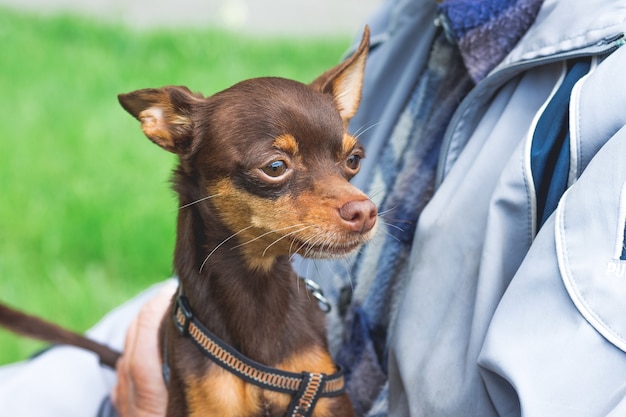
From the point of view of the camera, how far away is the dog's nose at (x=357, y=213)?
1.62 meters

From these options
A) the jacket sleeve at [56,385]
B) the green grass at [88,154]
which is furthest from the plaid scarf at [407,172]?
the green grass at [88,154]

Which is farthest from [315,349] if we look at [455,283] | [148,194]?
[148,194]

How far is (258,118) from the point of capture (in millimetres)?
→ 1708

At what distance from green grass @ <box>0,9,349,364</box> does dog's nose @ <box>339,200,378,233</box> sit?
2.00m

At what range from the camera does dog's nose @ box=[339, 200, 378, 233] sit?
1.62 meters

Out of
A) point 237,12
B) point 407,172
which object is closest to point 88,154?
point 407,172

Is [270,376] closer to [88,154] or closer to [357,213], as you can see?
[357,213]

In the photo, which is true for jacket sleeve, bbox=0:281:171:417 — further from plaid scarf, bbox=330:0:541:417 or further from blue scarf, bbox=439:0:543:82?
blue scarf, bbox=439:0:543:82

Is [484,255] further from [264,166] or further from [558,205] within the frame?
[264,166]

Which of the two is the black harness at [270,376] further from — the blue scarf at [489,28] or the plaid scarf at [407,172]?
the blue scarf at [489,28]

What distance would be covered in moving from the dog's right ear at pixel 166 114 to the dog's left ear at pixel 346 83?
0.29 meters

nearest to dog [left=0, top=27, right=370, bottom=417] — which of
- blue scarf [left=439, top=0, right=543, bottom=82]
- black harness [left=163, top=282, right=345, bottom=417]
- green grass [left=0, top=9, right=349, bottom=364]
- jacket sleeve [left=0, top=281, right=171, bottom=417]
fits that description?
black harness [left=163, top=282, right=345, bottom=417]

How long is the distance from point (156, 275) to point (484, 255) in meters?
2.41

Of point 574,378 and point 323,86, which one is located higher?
point 323,86
